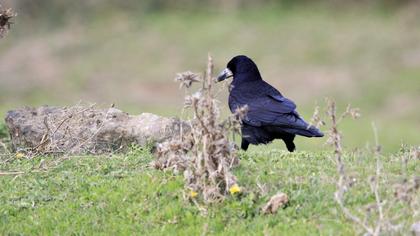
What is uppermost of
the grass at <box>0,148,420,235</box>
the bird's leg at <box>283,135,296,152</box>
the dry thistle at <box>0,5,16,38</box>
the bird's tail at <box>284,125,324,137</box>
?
the dry thistle at <box>0,5,16,38</box>

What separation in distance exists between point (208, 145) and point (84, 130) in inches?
88.9

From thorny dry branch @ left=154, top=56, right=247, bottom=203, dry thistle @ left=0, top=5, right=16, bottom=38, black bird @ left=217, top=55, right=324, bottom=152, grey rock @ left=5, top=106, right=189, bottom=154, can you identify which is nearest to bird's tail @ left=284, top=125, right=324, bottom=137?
black bird @ left=217, top=55, right=324, bottom=152

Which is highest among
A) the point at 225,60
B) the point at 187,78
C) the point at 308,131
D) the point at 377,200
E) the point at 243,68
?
the point at 225,60

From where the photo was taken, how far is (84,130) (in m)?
8.73

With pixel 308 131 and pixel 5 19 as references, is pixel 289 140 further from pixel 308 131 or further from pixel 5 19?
pixel 5 19

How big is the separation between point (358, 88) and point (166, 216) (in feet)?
46.3

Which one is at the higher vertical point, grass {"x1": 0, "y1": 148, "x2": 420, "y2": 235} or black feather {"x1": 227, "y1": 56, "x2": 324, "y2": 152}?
black feather {"x1": 227, "y1": 56, "x2": 324, "y2": 152}

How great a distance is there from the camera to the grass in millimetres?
6633

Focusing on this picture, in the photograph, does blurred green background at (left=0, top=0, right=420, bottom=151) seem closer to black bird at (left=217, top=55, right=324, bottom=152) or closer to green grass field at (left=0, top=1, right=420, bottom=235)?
green grass field at (left=0, top=1, right=420, bottom=235)

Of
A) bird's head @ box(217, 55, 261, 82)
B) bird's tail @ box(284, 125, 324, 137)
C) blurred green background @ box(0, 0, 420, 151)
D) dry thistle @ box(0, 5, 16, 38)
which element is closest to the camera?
dry thistle @ box(0, 5, 16, 38)

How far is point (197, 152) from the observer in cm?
683

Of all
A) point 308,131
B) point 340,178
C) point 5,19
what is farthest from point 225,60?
point 340,178

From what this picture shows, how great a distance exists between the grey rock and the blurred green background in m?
9.55

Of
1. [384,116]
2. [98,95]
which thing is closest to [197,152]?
[384,116]
